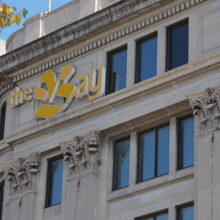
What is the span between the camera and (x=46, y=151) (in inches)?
2000

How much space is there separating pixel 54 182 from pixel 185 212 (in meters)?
7.89

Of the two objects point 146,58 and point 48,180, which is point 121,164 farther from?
point 146,58

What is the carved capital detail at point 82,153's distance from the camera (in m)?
48.5

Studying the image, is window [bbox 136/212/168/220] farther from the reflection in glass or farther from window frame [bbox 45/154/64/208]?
window frame [bbox 45/154/64/208]

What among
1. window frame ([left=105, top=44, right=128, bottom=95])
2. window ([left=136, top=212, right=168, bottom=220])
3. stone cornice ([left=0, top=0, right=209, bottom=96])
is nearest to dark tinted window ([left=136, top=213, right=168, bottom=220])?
window ([left=136, top=212, right=168, bottom=220])

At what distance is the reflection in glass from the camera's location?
44.6 m

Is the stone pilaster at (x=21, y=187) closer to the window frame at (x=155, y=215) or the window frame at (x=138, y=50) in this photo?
the window frame at (x=138, y=50)

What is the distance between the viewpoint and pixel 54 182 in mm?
50562

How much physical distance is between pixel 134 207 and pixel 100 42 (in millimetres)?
8194

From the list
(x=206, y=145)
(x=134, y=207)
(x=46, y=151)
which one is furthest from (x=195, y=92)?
(x=46, y=151)

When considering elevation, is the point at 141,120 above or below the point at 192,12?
below

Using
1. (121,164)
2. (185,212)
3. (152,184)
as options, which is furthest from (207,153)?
(121,164)

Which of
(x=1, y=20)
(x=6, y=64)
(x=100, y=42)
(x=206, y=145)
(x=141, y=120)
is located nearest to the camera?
(x=1, y=20)

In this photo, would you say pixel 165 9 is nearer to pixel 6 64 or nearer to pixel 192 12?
pixel 192 12
